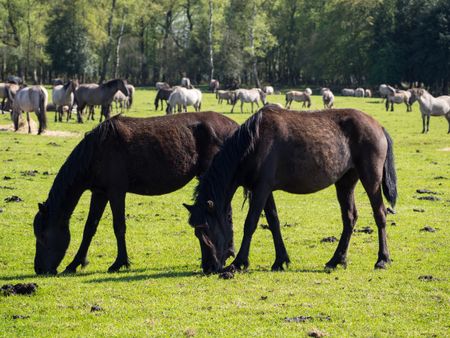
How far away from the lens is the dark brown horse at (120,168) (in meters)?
10.4

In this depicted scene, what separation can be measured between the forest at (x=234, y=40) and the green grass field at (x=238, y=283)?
69.3 meters

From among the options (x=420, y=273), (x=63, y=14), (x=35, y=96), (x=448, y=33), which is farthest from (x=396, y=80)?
(x=420, y=273)

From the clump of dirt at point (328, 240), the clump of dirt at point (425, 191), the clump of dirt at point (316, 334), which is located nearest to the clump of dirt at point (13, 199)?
the clump of dirt at point (328, 240)

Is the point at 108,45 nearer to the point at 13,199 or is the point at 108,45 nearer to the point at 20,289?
the point at 13,199

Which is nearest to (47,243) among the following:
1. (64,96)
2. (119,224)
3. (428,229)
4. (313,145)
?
(119,224)

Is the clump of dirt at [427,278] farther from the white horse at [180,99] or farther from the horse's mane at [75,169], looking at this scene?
the white horse at [180,99]

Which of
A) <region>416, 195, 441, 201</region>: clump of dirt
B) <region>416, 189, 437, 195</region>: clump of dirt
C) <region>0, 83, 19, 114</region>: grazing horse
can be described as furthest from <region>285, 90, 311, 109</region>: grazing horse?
<region>416, 195, 441, 201</region>: clump of dirt

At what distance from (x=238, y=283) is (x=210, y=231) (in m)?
0.82

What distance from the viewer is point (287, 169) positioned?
10.3 m

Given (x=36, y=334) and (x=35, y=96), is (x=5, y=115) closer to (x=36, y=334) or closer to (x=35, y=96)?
(x=35, y=96)

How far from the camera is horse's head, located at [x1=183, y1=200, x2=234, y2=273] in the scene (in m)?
9.69

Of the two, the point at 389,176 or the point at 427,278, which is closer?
the point at 427,278

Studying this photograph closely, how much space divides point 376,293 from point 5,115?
118 ft

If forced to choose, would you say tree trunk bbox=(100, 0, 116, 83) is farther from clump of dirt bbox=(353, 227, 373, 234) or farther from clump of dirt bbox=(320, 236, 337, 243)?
clump of dirt bbox=(320, 236, 337, 243)
